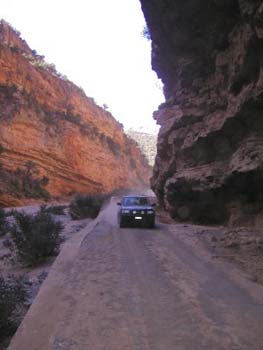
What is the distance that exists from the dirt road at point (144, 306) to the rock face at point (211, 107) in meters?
6.31

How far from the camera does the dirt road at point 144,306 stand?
18.5ft

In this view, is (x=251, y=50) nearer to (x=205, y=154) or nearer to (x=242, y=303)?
(x=205, y=154)

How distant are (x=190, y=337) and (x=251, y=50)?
38.5 ft

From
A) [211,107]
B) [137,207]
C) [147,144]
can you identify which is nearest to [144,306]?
[137,207]

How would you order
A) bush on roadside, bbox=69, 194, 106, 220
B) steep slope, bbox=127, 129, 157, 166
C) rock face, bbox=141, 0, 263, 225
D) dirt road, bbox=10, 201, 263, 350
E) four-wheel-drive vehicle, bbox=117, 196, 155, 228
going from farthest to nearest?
steep slope, bbox=127, 129, 157, 166 → bush on roadside, bbox=69, 194, 106, 220 → four-wheel-drive vehicle, bbox=117, 196, 155, 228 → rock face, bbox=141, 0, 263, 225 → dirt road, bbox=10, 201, 263, 350

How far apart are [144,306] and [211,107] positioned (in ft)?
50.1

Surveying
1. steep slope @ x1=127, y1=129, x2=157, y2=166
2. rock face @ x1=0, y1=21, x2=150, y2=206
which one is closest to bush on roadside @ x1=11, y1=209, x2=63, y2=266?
rock face @ x1=0, y1=21, x2=150, y2=206

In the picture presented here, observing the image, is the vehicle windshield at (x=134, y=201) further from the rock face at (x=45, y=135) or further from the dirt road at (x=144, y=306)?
the rock face at (x=45, y=135)

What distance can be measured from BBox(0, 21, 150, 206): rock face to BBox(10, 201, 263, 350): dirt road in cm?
3306

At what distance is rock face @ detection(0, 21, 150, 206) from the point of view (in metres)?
45.9

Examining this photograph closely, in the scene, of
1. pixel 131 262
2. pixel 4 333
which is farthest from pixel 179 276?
pixel 4 333

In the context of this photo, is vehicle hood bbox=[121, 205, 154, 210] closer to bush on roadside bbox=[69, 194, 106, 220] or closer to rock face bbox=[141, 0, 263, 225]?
rock face bbox=[141, 0, 263, 225]

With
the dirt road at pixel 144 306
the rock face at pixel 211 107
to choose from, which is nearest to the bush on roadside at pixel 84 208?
the rock face at pixel 211 107

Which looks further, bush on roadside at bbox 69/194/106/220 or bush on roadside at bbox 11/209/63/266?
bush on roadside at bbox 69/194/106/220
